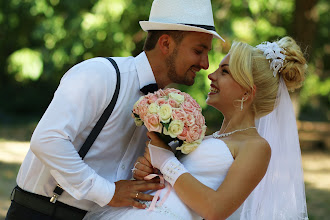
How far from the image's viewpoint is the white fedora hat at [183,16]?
3.40 m

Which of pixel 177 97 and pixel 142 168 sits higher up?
pixel 177 97

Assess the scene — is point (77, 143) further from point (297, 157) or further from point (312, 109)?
point (312, 109)

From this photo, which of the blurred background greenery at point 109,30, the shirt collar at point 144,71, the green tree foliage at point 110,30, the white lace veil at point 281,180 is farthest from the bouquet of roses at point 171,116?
the green tree foliage at point 110,30

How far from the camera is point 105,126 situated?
3.14m

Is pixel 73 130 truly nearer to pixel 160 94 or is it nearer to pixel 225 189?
pixel 160 94

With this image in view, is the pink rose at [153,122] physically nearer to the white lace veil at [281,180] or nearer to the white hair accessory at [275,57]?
the white hair accessory at [275,57]

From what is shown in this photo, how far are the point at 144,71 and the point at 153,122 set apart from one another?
20.3 inches

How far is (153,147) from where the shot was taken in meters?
3.15

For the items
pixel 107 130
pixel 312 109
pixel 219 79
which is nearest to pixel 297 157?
pixel 219 79

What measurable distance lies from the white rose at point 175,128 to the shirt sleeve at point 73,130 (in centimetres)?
45

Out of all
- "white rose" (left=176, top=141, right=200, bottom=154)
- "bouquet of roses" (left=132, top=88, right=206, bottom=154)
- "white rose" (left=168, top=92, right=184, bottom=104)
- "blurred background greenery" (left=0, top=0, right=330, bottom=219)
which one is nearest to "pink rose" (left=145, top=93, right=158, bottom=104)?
"bouquet of roses" (left=132, top=88, right=206, bottom=154)

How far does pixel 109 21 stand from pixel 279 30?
12.5ft

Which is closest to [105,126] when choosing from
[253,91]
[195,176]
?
[195,176]

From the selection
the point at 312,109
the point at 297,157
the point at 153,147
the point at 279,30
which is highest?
the point at 153,147
